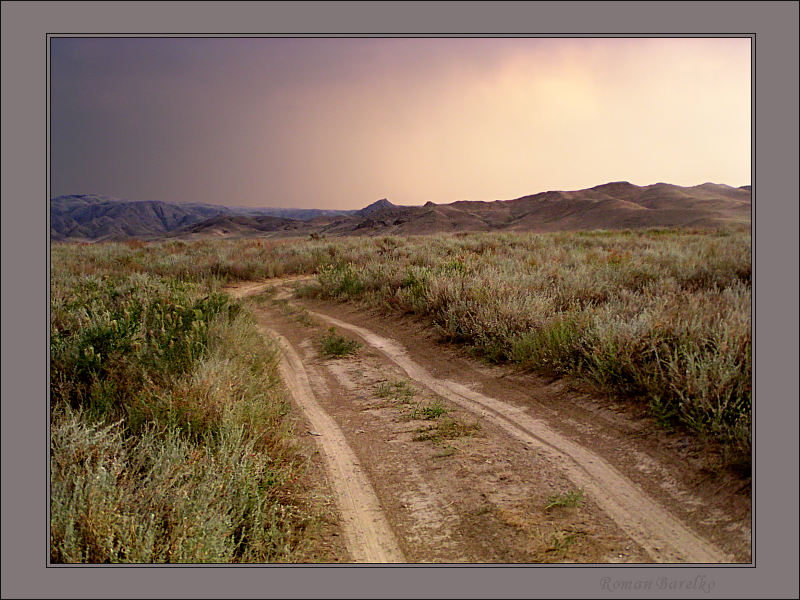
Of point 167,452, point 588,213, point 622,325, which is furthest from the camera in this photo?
point 588,213

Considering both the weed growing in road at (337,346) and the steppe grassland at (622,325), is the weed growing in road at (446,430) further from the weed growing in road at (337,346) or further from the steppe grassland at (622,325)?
the weed growing in road at (337,346)

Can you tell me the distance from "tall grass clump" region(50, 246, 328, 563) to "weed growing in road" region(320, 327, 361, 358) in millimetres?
1378

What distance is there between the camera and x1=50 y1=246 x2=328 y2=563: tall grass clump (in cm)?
245

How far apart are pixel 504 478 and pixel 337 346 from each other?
14.2 feet

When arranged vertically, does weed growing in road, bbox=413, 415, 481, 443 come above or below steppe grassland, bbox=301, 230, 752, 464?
below

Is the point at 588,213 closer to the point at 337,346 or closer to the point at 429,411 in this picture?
the point at 337,346

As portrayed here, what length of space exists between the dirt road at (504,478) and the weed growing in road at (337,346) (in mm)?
1189

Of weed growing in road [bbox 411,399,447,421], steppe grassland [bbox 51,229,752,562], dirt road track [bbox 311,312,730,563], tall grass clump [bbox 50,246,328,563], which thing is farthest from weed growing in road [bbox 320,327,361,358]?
weed growing in road [bbox 411,399,447,421]

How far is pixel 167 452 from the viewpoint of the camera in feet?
10.1

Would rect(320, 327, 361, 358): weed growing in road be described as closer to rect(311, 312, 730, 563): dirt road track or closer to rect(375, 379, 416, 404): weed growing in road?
rect(375, 379, 416, 404): weed growing in road

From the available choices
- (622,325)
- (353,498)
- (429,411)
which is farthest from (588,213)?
(353,498)

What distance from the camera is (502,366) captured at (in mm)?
6137

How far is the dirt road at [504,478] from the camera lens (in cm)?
279

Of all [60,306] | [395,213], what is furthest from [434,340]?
[395,213]
